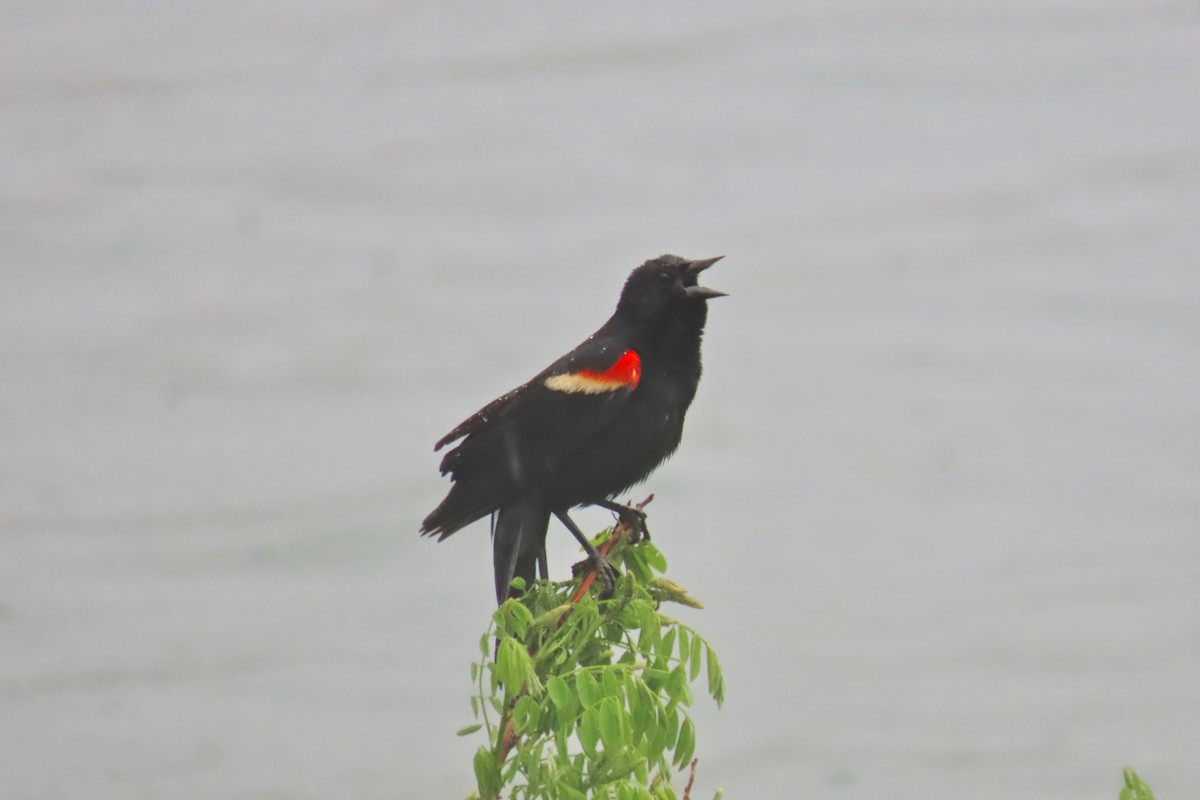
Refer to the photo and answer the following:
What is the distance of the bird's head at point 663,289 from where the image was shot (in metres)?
3.09

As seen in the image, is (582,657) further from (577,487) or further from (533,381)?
(533,381)

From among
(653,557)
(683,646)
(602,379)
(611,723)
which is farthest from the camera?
(602,379)

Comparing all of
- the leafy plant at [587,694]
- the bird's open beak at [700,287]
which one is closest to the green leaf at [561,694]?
the leafy plant at [587,694]

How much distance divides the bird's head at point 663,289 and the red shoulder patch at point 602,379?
0.22 m

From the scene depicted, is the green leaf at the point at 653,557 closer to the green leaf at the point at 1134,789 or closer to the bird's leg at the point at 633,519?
the bird's leg at the point at 633,519

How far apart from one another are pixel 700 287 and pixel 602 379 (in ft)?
1.27

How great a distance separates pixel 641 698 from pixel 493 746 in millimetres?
302

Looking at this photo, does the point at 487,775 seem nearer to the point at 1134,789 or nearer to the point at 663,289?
the point at 1134,789

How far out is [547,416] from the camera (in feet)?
9.46

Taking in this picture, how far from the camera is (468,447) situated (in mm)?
2900

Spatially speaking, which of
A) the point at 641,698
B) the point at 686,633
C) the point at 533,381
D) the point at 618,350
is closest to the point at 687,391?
the point at 618,350

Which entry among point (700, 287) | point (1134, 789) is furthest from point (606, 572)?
point (1134, 789)

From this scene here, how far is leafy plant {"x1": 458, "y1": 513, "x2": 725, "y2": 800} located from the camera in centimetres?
190

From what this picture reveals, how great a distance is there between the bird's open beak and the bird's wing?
0.80ft
